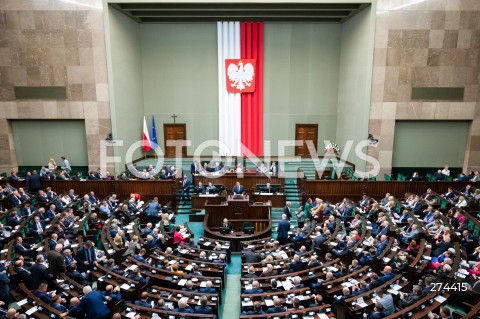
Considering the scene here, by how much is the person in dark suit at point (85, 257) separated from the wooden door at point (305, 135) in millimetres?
13748

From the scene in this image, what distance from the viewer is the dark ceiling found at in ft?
51.9

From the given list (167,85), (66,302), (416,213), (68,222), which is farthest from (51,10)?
(416,213)

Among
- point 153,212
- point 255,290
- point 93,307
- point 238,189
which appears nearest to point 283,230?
point 255,290

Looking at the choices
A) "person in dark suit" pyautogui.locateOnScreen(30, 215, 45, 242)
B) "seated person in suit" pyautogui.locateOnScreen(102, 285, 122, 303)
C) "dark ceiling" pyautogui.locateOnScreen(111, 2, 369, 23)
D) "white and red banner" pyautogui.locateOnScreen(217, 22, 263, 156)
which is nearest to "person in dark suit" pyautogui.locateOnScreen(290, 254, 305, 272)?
"seated person in suit" pyautogui.locateOnScreen(102, 285, 122, 303)

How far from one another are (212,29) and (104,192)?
10.5 metres

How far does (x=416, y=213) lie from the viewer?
11.6 meters

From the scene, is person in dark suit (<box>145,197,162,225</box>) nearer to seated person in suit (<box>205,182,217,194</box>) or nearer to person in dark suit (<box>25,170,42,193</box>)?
seated person in suit (<box>205,182,217,194</box>)

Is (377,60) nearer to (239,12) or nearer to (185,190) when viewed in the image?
(239,12)

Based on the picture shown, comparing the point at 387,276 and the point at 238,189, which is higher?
the point at 238,189

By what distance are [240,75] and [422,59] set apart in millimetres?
8970

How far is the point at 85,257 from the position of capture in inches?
313

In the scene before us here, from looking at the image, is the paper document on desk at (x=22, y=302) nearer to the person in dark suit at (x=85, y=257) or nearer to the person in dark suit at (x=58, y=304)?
the person in dark suit at (x=58, y=304)

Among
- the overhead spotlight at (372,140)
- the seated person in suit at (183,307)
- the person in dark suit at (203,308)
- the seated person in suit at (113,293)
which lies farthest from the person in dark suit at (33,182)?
the overhead spotlight at (372,140)

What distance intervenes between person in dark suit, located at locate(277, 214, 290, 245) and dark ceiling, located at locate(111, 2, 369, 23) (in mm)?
10616
